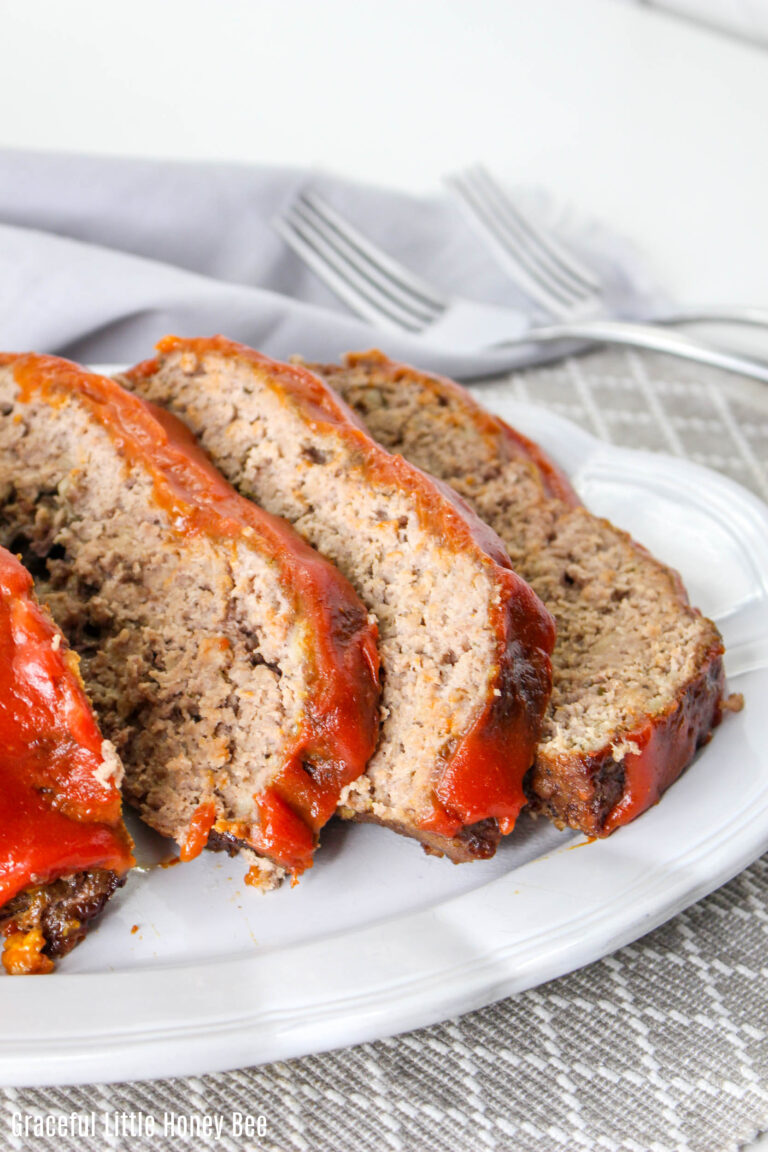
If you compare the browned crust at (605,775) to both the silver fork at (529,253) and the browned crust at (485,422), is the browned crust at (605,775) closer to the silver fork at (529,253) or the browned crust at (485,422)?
the browned crust at (485,422)

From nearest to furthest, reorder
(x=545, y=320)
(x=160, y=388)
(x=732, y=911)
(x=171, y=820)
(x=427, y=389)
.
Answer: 1. (x=171, y=820)
2. (x=732, y=911)
3. (x=160, y=388)
4. (x=427, y=389)
5. (x=545, y=320)

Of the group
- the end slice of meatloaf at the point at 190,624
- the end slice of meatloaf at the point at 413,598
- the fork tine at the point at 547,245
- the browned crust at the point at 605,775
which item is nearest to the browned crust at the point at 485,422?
the end slice of meatloaf at the point at 413,598

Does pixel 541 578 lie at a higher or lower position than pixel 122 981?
higher

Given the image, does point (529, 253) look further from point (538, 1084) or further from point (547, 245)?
point (538, 1084)

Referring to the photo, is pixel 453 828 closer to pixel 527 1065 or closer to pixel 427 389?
pixel 527 1065

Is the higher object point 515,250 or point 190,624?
point 515,250

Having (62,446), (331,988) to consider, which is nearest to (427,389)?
(62,446)

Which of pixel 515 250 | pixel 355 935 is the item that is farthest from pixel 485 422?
pixel 515 250
